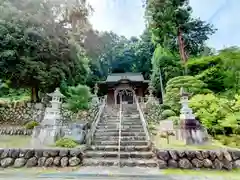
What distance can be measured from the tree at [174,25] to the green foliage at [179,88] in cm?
427

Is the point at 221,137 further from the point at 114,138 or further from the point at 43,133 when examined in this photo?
the point at 43,133

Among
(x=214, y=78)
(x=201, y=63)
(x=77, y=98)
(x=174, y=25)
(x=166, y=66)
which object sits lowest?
(x=77, y=98)

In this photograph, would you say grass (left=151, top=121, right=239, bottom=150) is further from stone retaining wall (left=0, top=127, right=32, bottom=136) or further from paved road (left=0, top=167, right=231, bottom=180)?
stone retaining wall (left=0, top=127, right=32, bottom=136)

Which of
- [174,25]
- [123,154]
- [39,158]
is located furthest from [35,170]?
[174,25]

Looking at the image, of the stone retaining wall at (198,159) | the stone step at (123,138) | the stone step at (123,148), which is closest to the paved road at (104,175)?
the stone retaining wall at (198,159)

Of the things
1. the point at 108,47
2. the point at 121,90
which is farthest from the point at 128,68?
the point at 121,90

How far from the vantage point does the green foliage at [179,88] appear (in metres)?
11.8

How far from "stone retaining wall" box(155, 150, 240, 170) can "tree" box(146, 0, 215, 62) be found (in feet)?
38.7

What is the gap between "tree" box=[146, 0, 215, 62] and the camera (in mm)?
15930

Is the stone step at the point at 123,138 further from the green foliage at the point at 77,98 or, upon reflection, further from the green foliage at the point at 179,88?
the green foliage at the point at 77,98

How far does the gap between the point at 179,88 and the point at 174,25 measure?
23.0 feet

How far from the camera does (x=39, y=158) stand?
5672 mm

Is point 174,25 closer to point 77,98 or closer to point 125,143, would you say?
point 77,98

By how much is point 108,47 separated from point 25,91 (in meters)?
17.4
